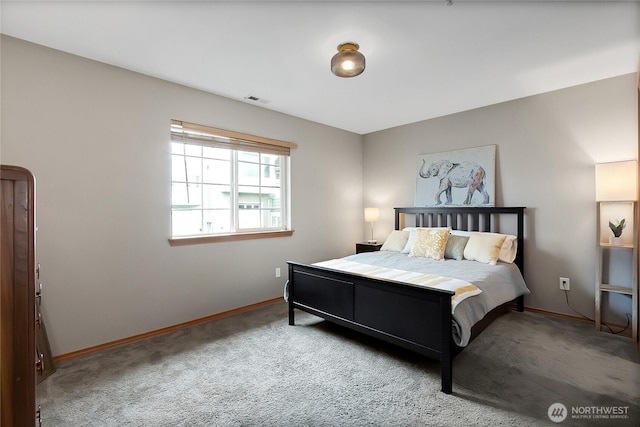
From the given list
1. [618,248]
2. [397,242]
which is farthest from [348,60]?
[618,248]

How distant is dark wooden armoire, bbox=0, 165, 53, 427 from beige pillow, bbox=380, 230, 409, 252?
356 cm

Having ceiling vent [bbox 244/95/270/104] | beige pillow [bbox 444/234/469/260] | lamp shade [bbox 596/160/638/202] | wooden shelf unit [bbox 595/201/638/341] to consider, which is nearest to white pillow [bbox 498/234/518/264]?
beige pillow [bbox 444/234/469/260]

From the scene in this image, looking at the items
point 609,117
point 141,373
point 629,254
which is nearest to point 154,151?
point 141,373

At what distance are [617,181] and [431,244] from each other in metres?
1.71

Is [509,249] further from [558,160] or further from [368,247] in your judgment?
[368,247]

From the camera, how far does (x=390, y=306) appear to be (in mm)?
2291

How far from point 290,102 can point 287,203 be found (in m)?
1.28

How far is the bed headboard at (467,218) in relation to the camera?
3.44 metres

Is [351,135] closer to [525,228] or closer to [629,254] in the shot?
[525,228]

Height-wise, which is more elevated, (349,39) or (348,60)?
(349,39)

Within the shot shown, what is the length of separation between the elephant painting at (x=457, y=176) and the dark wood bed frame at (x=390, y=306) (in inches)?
11.6

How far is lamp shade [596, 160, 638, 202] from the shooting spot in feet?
8.64

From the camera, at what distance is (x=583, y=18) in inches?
79.0

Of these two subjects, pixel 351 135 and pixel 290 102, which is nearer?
pixel 290 102
